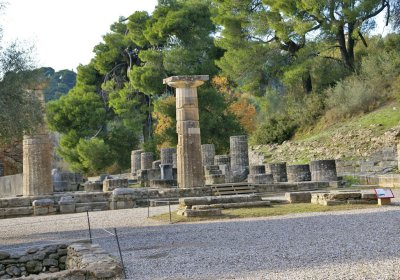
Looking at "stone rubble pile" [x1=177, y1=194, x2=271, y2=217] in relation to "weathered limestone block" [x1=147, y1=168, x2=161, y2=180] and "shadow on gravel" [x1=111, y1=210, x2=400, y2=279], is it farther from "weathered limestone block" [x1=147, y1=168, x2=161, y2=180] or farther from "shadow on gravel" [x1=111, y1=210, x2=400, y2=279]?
"weathered limestone block" [x1=147, y1=168, x2=161, y2=180]

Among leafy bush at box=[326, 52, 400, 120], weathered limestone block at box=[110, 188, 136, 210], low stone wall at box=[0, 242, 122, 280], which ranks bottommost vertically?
low stone wall at box=[0, 242, 122, 280]

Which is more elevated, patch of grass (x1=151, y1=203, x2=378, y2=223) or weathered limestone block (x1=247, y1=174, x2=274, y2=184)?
weathered limestone block (x1=247, y1=174, x2=274, y2=184)

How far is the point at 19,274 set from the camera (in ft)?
36.1

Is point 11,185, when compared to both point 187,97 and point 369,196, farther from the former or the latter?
point 369,196

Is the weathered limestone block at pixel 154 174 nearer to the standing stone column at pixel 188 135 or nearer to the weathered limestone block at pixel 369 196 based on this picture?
the standing stone column at pixel 188 135

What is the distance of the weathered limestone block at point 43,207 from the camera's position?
22031 mm

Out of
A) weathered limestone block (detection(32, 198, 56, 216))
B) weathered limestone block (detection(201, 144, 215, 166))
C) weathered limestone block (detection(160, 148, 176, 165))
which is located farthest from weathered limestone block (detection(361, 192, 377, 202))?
weathered limestone block (detection(160, 148, 176, 165))

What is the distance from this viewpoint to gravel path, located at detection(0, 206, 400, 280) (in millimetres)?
8930

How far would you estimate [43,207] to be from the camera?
22094 millimetres

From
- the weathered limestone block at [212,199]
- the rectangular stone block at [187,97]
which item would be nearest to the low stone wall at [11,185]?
the rectangular stone block at [187,97]

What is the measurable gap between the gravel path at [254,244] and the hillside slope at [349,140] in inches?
593

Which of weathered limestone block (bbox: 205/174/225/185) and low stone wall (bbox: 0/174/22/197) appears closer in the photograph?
weathered limestone block (bbox: 205/174/225/185)

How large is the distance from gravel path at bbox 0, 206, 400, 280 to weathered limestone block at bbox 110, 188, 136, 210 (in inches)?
178

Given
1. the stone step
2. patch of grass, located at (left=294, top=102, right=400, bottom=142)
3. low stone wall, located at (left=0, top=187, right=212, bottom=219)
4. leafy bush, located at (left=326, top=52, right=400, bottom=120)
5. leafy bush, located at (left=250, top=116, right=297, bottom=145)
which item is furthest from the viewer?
leafy bush, located at (left=250, top=116, right=297, bottom=145)
